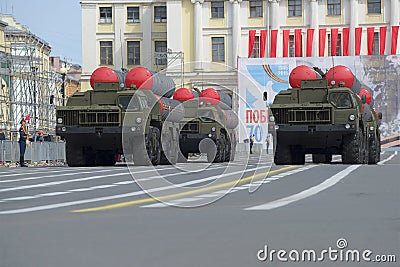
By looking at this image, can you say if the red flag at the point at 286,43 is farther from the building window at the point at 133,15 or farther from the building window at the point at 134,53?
the building window at the point at 133,15

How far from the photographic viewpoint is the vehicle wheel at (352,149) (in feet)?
85.6

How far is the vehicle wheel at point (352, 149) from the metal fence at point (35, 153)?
14.0 meters

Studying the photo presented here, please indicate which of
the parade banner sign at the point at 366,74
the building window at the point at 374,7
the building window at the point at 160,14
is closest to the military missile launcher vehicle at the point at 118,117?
the parade banner sign at the point at 366,74

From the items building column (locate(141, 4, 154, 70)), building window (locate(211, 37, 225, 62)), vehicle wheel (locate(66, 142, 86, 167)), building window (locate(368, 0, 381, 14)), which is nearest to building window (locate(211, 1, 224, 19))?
building window (locate(211, 37, 225, 62))

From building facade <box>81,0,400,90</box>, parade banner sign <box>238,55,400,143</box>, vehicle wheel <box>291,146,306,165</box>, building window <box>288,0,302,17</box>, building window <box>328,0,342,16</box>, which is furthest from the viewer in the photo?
building window <box>288,0,302,17</box>

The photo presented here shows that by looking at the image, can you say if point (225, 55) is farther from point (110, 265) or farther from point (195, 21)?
point (110, 265)

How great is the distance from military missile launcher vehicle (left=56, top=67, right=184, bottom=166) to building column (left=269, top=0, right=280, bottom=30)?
194ft

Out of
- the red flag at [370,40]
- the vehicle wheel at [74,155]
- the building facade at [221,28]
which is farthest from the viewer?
the building facade at [221,28]

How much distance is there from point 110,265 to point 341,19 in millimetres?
82332

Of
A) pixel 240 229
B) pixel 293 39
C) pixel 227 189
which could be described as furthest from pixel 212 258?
pixel 293 39

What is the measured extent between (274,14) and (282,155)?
60784mm

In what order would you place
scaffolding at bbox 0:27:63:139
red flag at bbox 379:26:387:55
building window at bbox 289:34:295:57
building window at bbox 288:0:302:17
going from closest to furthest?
scaffolding at bbox 0:27:63:139
red flag at bbox 379:26:387:55
building window at bbox 289:34:295:57
building window at bbox 288:0:302:17

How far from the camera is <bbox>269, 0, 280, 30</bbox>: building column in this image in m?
85.9

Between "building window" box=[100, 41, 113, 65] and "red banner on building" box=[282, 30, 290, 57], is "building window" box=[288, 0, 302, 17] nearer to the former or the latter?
"red banner on building" box=[282, 30, 290, 57]
